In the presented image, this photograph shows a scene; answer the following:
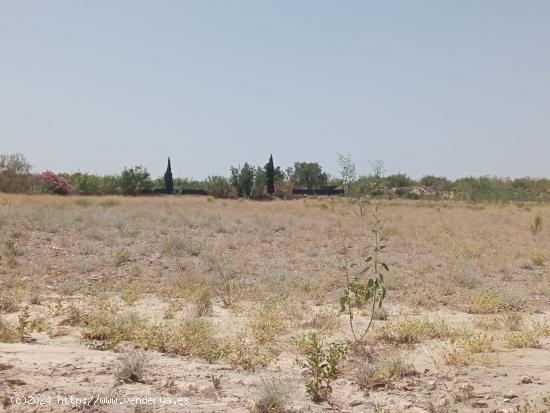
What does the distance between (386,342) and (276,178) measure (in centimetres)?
4905

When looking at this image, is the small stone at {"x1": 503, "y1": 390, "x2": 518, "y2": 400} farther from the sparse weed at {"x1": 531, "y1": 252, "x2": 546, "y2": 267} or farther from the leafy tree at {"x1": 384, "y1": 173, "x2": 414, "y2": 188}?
the leafy tree at {"x1": 384, "y1": 173, "x2": 414, "y2": 188}

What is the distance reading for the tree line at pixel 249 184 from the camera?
131 ft

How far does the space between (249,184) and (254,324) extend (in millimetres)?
42227

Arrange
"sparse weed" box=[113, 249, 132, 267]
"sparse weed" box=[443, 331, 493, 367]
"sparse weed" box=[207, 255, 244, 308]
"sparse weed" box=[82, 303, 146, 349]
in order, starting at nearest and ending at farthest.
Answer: "sparse weed" box=[443, 331, 493, 367]
"sparse weed" box=[82, 303, 146, 349]
"sparse weed" box=[207, 255, 244, 308]
"sparse weed" box=[113, 249, 132, 267]

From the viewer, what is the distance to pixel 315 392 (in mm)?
4547

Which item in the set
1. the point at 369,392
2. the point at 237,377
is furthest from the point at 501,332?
the point at 237,377

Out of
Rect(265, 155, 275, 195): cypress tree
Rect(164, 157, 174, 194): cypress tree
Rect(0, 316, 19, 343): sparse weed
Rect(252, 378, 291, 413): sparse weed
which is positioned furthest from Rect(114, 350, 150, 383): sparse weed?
Rect(164, 157, 174, 194): cypress tree

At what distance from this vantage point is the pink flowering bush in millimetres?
40781

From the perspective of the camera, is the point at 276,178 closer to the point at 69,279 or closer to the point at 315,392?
the point at 69,279

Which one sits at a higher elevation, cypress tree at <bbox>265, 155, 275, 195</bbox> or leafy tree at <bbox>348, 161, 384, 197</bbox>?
cypress tree at <bbox>265, 155, 275, 195</bbox>

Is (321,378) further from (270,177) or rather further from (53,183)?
(270,177)

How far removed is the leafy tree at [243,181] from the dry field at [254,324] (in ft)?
108

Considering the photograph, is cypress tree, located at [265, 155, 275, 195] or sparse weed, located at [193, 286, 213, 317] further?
cypress tree, located at [265, 155, 275, 195]

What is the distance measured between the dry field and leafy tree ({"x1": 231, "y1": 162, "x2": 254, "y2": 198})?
3290 centimetres
